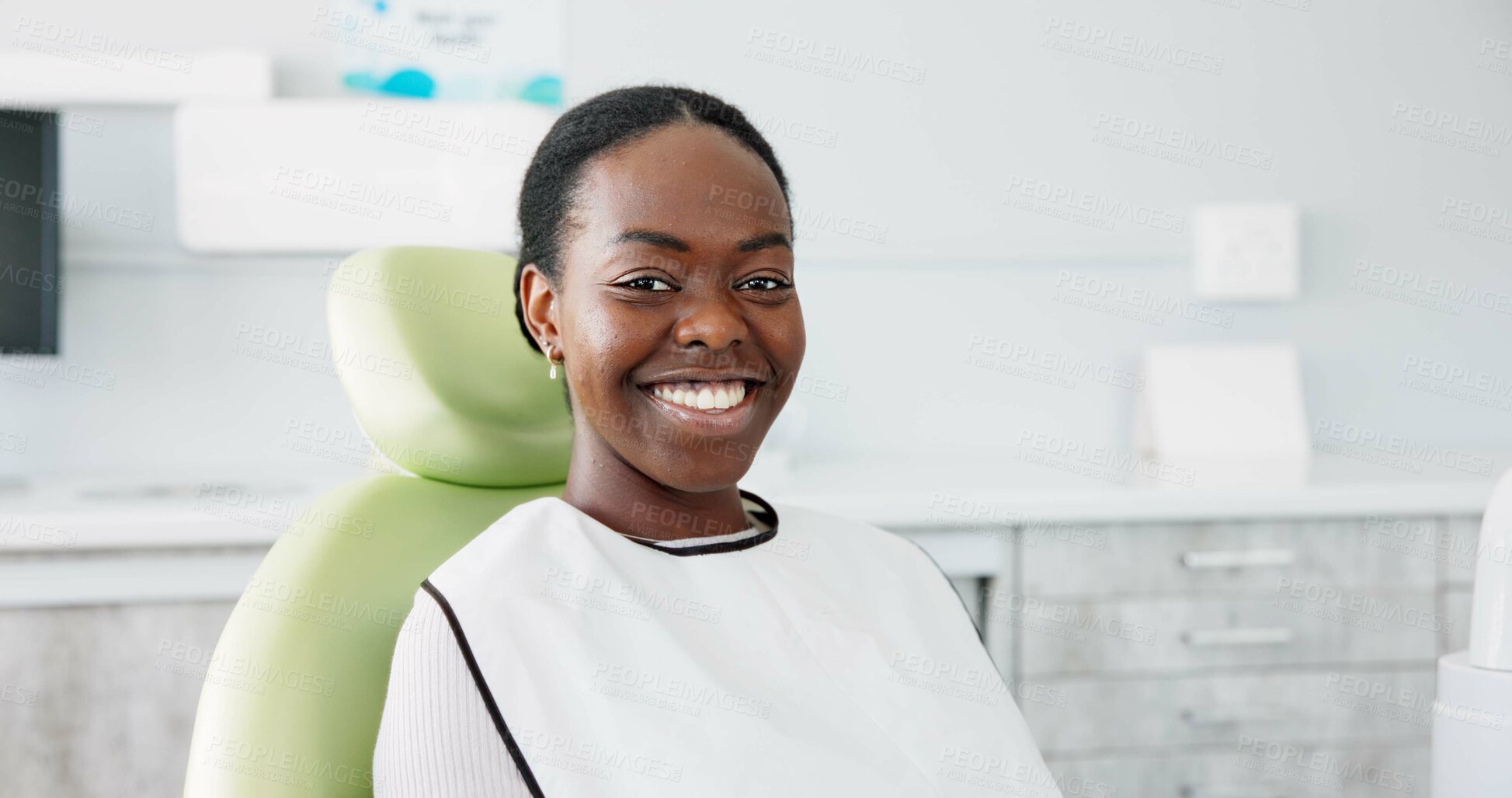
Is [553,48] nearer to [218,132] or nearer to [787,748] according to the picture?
[218,132]

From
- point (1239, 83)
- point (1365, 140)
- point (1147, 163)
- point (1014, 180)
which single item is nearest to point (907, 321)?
point (1014, 180)

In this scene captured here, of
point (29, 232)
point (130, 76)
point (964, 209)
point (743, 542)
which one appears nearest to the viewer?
point (743, 542)

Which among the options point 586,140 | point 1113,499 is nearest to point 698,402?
point 586,140

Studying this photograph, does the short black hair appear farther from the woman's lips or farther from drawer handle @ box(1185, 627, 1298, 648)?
drawer handle @ box(1185, 627, 1298, 648)

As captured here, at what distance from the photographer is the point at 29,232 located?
5.70 feet

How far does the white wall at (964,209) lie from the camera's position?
1.90 metres

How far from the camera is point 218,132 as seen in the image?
6.03ft

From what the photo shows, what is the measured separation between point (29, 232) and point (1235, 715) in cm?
188

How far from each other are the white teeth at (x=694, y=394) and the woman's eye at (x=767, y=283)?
7 centimetres

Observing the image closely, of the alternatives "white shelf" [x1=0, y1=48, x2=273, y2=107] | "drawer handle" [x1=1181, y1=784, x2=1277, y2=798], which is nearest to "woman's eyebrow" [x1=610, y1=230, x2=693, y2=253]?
"drawer handle" [x1=1181, y1=784, x2=1277, y2=798]

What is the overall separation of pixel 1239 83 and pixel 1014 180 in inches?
17.6

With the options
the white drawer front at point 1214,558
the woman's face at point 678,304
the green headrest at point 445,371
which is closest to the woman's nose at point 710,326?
the woman's face at point 678,304

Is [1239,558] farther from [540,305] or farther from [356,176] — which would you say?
[356,176]

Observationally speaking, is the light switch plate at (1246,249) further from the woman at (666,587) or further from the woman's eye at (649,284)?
the woman's eye at (649,284)
